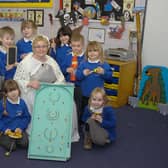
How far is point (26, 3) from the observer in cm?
513

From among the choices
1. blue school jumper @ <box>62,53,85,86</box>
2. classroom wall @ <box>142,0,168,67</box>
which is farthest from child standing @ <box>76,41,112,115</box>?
classroom wall @ <box>142,0,168,67</box>

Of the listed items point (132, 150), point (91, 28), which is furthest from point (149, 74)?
point (132, 150)

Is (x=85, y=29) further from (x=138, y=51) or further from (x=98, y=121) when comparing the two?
(x=98, y=121)

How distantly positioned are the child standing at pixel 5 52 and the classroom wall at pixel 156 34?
189cm

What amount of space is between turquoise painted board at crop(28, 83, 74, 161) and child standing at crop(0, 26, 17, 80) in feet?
2.05

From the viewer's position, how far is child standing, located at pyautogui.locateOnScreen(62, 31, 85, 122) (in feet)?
10.2

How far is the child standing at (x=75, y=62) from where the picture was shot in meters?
3.10

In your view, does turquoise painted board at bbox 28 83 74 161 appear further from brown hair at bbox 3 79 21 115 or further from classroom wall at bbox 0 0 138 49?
classroom wall at bbox 0 0 138 49

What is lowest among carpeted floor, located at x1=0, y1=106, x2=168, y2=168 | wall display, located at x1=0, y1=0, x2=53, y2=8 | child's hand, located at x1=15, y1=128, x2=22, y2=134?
carpeted floor, located at x1=0, y1=106, x2=168, y2=168

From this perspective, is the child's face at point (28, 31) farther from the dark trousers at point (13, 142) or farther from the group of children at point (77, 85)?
the dark trousers at point (13, 142)

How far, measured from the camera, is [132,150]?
2777 millimetres

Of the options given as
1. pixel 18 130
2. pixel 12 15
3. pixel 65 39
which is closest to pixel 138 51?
pixel 65 39

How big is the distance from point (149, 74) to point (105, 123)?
1.57 meters

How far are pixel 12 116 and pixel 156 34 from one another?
235 centimetres
